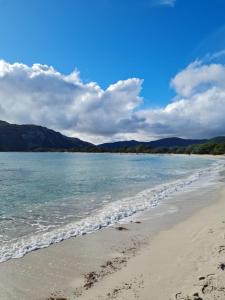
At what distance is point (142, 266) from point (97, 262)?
1600mm

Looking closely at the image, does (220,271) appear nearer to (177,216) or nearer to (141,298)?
(141,298)

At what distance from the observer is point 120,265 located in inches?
388

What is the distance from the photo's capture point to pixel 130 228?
596 inches

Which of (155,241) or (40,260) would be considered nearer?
(40,260)

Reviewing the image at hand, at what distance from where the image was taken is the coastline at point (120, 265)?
310 inches

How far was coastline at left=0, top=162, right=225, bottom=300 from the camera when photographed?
7872 millimetres

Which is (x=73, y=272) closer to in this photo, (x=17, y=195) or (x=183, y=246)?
(x=183, y=246)

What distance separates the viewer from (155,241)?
12.7m

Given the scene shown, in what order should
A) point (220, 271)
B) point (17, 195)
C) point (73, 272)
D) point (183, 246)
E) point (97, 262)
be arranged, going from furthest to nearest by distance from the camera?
point (17, 195) < point (183, 246) < point (97, 262) < point (73, 272) < point (220, 271)

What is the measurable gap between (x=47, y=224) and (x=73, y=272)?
7251mm

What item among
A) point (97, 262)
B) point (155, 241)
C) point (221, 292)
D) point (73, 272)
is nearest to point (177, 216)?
point (155, 241)

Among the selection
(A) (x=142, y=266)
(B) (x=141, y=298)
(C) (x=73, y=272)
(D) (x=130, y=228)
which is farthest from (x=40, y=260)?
(D) (x=130, y=228)

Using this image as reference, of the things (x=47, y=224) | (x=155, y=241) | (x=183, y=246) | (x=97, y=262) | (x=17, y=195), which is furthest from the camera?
(x=17, y=195)

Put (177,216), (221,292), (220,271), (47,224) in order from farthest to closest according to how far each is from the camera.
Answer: (177,216)
(47,224)
(220,271)
(221,292)
